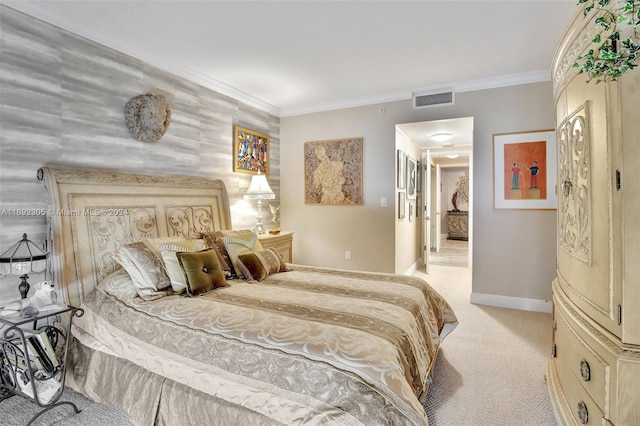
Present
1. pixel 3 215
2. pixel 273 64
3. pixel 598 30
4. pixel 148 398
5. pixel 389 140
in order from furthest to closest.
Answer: pixel 389 140 → pixel 273 64 → pixel 3 215 → pixel 148 398 → pixel 598 30

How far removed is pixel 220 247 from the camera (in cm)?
293

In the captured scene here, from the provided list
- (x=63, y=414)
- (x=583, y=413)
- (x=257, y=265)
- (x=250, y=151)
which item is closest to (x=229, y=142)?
(x=250, y=151)

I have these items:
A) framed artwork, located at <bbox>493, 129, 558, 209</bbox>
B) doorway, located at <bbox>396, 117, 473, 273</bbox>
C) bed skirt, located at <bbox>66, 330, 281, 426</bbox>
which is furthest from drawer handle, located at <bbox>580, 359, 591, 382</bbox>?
doorway, located at <bbox>396, 117, 473, 273</bbox>

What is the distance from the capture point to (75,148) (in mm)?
2615

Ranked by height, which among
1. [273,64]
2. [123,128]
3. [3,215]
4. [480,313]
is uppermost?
[273,64]

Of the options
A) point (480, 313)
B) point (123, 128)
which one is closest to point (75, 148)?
point (123, 128)

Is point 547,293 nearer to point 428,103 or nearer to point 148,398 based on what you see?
point 428,103

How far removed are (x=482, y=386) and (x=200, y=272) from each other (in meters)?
2.12

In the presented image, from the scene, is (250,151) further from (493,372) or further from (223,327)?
(493,372)

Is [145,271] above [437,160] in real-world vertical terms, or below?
below

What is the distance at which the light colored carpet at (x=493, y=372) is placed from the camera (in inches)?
78.7

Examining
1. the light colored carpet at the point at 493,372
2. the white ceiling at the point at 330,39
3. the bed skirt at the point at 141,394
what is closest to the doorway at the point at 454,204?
the light colored carpet at the point at 493,372

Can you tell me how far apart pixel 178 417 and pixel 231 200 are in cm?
280

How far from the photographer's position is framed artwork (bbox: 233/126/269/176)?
423cm
